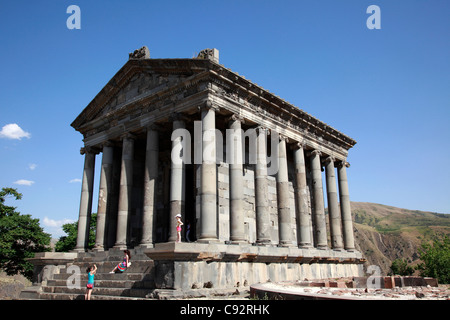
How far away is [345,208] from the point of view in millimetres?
26234

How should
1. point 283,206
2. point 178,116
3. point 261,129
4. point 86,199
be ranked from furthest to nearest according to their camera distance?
point 86,199
point 283,206
point 261,129
point 178,116

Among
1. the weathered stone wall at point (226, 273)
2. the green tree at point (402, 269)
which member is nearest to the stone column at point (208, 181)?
the weathered stone wall at point (226, 273)

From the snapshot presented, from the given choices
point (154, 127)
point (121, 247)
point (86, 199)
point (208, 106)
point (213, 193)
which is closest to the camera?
point (213, 193)

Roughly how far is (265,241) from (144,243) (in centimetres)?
571

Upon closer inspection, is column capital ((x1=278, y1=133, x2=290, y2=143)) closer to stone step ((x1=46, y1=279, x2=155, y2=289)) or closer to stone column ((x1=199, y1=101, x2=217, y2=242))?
stone column ((x1=199, y1=101, x2=217, y2=242))

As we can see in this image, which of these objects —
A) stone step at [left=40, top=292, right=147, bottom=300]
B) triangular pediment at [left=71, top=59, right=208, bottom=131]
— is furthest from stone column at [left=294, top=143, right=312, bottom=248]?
stone step at [left=40, top=292, right=147, bottom=300]

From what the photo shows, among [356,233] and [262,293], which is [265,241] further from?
[356,233]

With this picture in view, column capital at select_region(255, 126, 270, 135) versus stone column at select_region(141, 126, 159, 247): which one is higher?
column capital at select_region(255, 126, 270, 135)

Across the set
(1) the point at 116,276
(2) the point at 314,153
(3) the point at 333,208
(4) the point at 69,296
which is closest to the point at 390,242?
(3) the point at 333,208

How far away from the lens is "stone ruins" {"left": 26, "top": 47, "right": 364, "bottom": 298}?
15.3m

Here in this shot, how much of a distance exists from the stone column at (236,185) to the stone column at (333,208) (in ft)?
34.2

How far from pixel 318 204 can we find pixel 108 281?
45.2ft

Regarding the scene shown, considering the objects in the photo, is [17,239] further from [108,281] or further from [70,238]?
[108,281]

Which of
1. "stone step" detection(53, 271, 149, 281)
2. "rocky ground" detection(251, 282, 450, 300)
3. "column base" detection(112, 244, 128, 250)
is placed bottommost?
"rocky ground" detection(251, 282, 450, 300)
